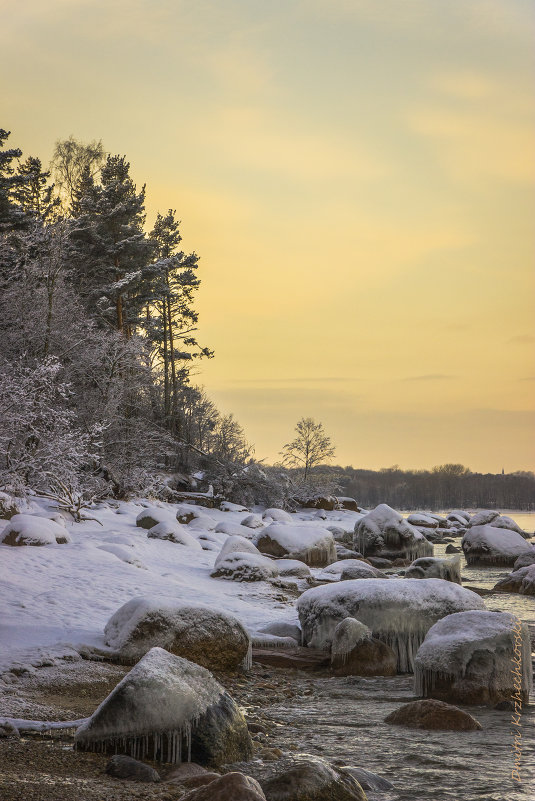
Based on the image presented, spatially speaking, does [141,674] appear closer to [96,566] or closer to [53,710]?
[53,710]

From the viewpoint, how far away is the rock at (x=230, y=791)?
4324mm

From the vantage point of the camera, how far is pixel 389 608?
34.0ft

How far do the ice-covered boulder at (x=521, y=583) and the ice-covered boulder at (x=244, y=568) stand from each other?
5.50 metres

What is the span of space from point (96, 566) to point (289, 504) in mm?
24672

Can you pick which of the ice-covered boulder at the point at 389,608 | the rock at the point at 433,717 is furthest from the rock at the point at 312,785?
the ice-covered boulder at the point at 389,608

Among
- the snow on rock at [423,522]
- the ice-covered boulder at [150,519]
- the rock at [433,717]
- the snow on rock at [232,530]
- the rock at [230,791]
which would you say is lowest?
the rock at [433,717]

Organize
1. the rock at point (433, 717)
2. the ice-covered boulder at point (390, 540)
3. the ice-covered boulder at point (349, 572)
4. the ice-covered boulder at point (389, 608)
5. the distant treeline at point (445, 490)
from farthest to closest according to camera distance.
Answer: the distant treeline at point (445, 490) < the ice-covered boulder at point (390, 540) < the ice-covered boulder at point (349, 572) < the ice-covered boulder at point (389, 608) < the rock at point (433, 717)

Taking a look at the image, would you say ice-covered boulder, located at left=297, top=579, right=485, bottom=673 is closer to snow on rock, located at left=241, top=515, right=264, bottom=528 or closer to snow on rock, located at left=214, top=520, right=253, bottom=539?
snow on rock, located at left=214, top=520, right=253, bottom=539

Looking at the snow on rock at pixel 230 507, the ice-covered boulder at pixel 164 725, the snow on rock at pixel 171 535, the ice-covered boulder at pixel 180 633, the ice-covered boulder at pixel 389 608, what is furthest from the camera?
the snow on rock at pixel 230 507

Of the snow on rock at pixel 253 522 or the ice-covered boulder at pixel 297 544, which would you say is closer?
the ice-covered boulder at pixel 297 544

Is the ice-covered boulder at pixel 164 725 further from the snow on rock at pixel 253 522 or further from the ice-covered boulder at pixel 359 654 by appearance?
the snow on rock at pixel 253 522

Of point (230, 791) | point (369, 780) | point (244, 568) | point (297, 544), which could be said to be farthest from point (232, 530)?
point (230, 791)

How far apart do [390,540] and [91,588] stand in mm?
14361

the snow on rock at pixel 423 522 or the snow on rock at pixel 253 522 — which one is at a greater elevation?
the snow on rock at pixel 253 522
